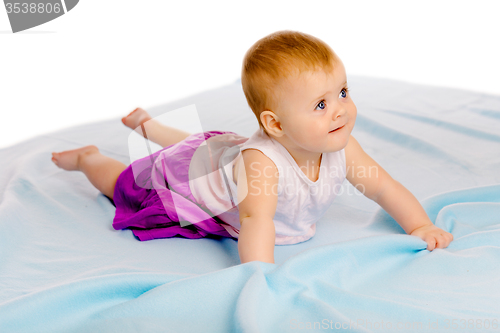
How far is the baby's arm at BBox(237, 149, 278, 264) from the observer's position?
90 centimetres

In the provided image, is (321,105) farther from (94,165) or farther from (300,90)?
(94,165)

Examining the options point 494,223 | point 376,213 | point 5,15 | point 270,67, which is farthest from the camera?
point 5,15

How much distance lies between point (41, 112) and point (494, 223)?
6.80 ft

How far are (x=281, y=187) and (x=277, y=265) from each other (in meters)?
0.23

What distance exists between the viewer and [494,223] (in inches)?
41.6

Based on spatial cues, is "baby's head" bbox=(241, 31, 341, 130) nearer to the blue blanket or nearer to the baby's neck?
the baby's neck

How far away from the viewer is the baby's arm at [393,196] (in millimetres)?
984

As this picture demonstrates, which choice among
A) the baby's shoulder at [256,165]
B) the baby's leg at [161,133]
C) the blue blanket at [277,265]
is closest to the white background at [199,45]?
the baby's leg at [161,133]

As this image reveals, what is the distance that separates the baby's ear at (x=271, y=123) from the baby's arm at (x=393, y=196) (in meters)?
0.22

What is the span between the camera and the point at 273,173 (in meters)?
1.00

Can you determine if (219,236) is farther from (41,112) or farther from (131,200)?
(41,112)

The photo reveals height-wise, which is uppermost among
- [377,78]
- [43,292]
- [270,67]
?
[270,67]

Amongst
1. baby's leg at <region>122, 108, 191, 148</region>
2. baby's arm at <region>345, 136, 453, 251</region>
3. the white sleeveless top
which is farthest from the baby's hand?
baby's leg at <region>122, 108, 191, 148</region>

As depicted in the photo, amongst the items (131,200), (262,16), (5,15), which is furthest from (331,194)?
(5,15)
